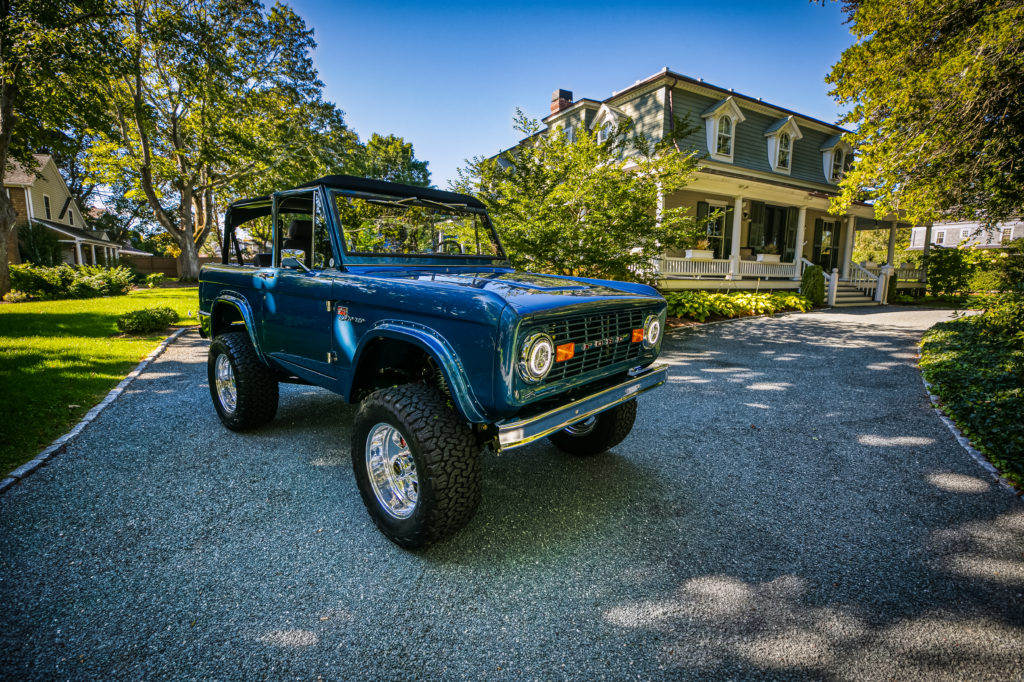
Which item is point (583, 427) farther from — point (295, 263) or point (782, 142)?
point (782, 142)

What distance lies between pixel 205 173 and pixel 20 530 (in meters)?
22.1

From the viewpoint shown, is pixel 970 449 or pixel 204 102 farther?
pixel 204 102

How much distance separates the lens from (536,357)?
2238 mm

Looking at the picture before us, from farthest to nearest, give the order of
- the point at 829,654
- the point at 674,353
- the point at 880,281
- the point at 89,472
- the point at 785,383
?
1. the point at 880,281
2. the point at 674,353
3. the point at 785,383
4. the point at 89,472
5. the point at 829,654

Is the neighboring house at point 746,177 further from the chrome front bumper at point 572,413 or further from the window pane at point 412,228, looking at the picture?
the chrome front bumper at point 572,413

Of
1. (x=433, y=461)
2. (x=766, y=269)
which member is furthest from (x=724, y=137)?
(x=433, y=461)

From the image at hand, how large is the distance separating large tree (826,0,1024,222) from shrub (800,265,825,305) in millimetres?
6151

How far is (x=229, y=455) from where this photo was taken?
3711 millimetres

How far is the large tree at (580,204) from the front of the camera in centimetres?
812

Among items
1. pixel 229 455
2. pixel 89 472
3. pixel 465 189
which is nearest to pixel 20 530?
pixel 89 472

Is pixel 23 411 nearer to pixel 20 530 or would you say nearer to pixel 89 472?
pixel 89 472

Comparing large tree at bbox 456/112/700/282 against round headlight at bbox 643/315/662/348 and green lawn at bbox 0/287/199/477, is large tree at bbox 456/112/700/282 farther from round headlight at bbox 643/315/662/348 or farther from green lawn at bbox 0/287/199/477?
green lawn at bbox 0/287/199/477

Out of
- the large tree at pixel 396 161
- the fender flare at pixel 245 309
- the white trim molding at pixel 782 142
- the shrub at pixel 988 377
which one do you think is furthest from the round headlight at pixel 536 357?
the large tree at pixel 396 161

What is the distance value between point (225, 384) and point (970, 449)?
6.69 metres
